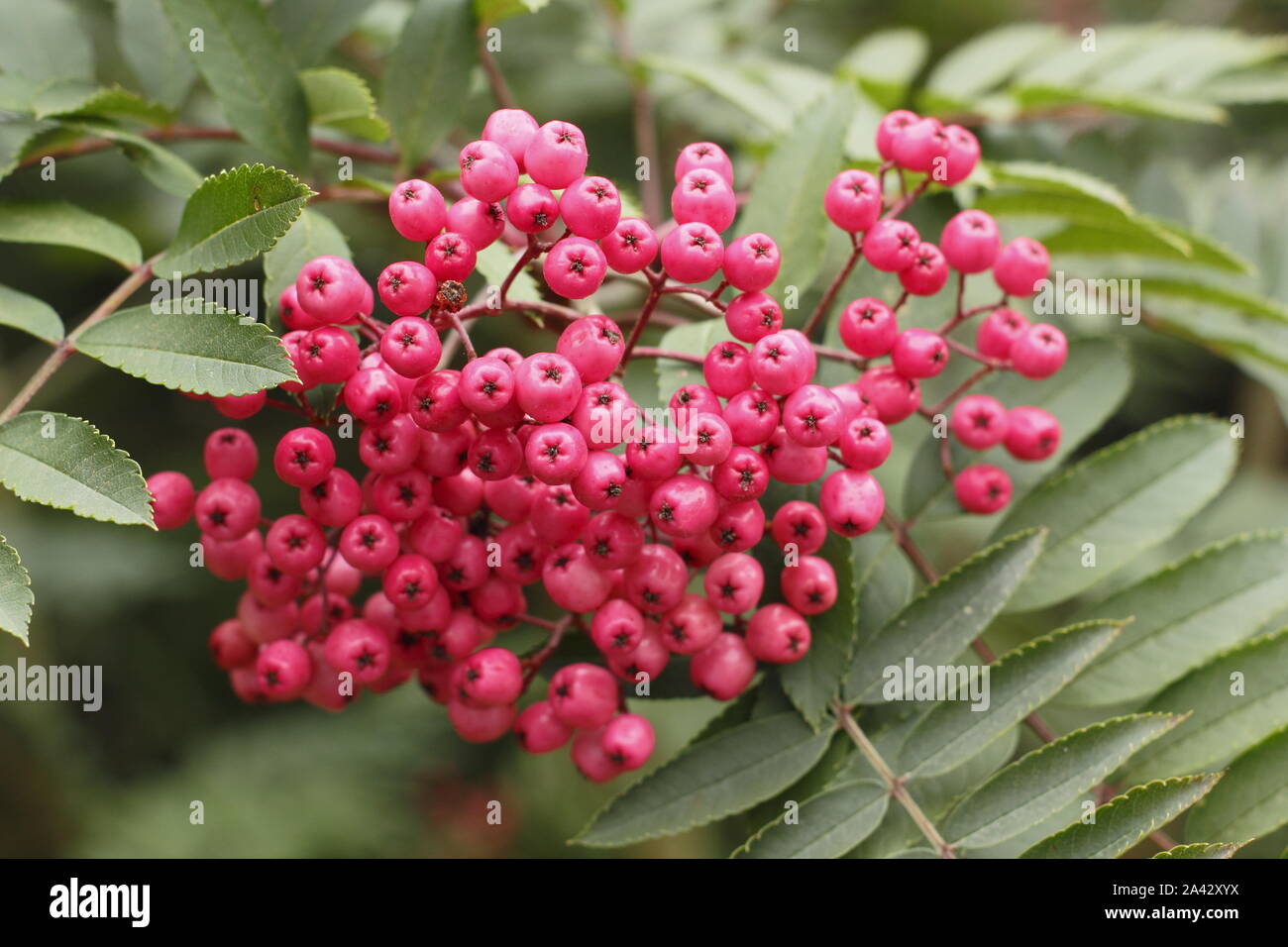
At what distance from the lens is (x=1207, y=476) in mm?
2002

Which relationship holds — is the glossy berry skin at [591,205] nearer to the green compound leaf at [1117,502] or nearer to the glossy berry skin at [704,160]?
the glossy berry skin at [704,160]

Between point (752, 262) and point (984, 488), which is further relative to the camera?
point (984, 488)

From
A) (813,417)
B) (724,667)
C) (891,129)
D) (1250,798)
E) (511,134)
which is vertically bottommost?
(1250,798)

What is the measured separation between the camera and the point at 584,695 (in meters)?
1.71

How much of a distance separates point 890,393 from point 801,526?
28cm

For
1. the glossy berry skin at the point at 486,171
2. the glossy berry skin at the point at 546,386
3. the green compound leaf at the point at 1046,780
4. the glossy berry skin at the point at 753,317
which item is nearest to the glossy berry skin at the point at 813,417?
the glossy berry skin at the point at 753,317

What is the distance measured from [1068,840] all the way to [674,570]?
74 cm

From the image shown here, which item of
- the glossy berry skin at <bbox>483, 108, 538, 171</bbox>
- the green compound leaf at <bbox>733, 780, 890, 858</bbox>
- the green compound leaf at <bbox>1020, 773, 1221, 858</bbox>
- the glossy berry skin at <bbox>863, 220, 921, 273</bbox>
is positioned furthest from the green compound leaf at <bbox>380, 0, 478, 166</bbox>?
the green compound leaf at <bbox>1020, 773, 1221, 858</bbox>

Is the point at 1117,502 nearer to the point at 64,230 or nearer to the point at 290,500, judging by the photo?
the point at 64,230

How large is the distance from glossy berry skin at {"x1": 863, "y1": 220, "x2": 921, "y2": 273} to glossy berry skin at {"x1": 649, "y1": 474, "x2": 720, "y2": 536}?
0.54 meters

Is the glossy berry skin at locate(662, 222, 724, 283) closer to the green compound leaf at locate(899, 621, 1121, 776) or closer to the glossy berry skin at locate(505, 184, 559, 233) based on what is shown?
the glossy berry skin at locate(505, 184, 559, 233)

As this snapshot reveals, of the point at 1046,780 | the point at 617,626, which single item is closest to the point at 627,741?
the point at 617,626

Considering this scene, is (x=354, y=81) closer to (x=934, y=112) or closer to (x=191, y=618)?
(x=934, y=112)
